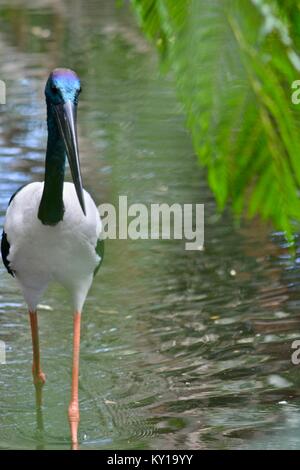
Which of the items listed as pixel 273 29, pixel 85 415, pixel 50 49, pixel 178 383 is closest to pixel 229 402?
pixel 178 383

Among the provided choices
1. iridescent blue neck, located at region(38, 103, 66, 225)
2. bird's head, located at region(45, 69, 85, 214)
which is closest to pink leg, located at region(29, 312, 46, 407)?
iridescent blue neck, located at region(38, 103, 66, 225)

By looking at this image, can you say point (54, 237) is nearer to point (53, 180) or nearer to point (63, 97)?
point (53, 180)

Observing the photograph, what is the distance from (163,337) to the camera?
18.2 ft

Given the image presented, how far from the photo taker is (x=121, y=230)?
24.0 ft

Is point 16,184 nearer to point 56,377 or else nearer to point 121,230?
point 121,230

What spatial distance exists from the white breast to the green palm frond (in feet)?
10.3

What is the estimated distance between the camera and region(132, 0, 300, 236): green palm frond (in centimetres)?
114

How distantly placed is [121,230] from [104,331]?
170 cm

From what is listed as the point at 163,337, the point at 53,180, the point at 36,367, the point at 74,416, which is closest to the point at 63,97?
the point at 53,180

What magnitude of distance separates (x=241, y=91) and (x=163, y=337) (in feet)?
14.6
